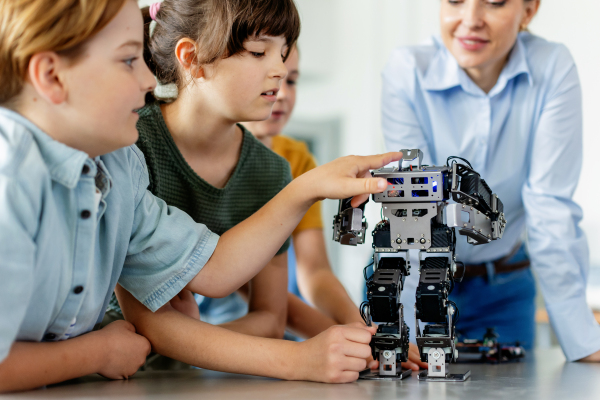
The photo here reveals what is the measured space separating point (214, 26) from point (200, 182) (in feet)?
1.15

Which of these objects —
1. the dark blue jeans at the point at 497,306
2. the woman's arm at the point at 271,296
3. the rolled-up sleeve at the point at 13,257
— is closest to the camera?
the rolled-up sleeve at the point at 13,257

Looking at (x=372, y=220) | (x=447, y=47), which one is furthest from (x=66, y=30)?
(x=372, y=220)

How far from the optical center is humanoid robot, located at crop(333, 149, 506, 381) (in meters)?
1.10

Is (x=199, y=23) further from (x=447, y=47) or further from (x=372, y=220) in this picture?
(x=372, y=220)

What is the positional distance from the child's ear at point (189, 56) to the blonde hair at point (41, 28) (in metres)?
0.35

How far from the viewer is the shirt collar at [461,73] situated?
1.68 meters

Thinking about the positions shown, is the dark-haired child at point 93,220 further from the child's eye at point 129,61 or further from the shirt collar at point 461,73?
the shirt collar at point 461,73

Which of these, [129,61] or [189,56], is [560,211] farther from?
[129,61]

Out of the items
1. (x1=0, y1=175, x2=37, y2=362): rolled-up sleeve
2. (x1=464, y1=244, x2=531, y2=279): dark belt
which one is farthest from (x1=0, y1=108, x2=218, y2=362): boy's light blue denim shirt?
(x1=464, y1=244, x2=531, y2=279): dark belt

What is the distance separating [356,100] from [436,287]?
3.58m

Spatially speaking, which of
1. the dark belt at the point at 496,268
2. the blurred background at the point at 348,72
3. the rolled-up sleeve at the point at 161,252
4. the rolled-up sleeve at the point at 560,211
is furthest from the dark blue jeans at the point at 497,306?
the blurred background at the point at 348,72

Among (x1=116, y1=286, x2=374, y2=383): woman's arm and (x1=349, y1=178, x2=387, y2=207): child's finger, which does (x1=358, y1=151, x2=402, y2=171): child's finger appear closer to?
(x1=349, y1=178, x2=387, y2=207): child's finger

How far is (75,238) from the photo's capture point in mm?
1008

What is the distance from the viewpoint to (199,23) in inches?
51.3
